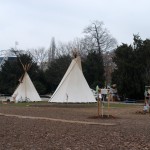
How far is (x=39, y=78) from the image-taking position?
2997 inches

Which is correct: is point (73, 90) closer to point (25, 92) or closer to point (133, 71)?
point (25, 92)

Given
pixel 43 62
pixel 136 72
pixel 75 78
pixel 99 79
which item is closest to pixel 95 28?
pixel 99 79

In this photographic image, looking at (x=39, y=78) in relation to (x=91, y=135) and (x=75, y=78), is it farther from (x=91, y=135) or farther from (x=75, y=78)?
(x=91, y=135)

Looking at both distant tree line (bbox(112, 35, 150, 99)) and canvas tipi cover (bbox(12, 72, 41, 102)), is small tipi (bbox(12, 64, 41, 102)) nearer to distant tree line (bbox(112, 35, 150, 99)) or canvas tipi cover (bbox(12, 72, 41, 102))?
canvas tipi cover (bbox(12, 72, 41, 102))

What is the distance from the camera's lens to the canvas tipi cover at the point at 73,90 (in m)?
40.7

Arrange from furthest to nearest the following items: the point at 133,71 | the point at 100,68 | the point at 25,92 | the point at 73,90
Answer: the point at 100,68 < the point at 133,71 < the point at 25,92 < the point at 73,90

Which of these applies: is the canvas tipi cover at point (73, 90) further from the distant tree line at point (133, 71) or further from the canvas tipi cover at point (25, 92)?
the distant tree line at point (133, 71)

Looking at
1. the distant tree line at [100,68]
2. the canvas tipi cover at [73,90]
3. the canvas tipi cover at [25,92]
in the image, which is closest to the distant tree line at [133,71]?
the distant tree line at [100,68]

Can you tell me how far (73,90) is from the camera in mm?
41094

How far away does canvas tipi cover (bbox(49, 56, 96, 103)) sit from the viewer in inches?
1602

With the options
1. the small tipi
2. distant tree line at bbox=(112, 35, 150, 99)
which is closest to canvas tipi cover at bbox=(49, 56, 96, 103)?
the small tipi

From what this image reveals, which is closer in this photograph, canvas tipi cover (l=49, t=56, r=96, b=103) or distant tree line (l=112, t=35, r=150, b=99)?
canvas tipi cover (l=49, t=56, r=96, b=103)

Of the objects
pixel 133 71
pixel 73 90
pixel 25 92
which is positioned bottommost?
pixel 73 90

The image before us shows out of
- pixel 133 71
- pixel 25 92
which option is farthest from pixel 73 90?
pixel 133 71
